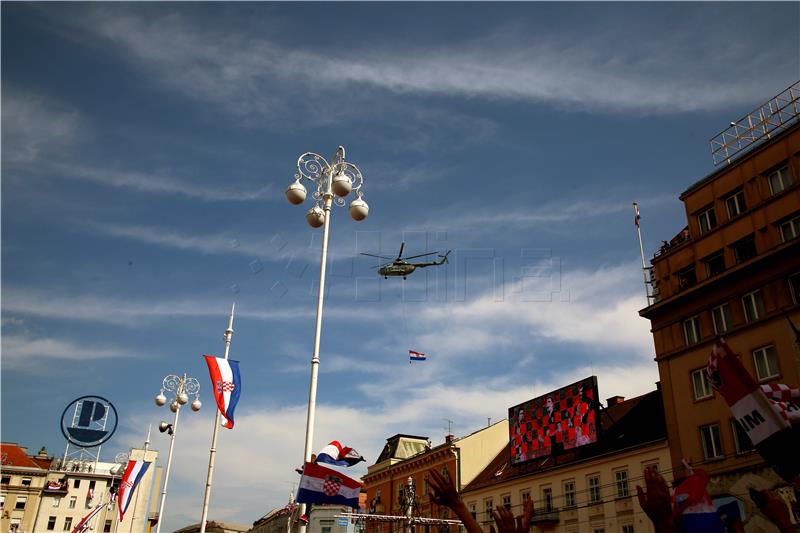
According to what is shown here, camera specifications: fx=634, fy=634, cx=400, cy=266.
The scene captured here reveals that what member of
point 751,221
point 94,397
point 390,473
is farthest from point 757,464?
point 94,397

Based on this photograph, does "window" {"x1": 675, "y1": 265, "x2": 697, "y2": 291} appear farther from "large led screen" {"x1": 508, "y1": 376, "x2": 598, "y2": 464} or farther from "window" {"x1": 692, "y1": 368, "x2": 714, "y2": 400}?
"large led screen" {"x1": 508, "y1": 376, "x2": 598, "y2": 464}

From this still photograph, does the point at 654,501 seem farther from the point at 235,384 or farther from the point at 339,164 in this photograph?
the point at 235,384

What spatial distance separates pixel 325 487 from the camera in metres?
15.2

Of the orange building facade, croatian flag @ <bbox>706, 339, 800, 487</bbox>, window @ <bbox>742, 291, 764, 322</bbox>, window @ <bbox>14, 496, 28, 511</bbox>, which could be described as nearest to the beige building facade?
window @ <bbox>14, 496, 28, 511</bbox>

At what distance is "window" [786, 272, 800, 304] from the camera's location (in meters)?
25.4

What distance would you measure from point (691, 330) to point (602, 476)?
1215 centimetres

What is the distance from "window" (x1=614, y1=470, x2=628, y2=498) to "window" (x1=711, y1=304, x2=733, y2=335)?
38.2 feet

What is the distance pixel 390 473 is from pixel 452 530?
13.3 meters

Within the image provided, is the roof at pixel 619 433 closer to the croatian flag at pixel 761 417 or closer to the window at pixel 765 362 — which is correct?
the window at pixel 765 362

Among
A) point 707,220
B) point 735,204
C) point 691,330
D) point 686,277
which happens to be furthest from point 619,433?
point 735,204

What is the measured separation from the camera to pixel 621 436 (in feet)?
129

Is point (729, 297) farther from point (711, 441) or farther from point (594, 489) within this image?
point (594, 489)

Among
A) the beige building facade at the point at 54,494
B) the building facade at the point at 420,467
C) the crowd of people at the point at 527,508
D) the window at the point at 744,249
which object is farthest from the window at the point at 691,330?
the beige building facade at the point at 54,494

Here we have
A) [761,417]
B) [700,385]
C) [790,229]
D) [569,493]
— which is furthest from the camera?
[569,493]
